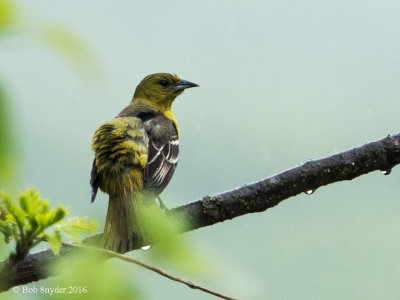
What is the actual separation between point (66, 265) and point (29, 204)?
0.72 feet

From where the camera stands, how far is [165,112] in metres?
4.71

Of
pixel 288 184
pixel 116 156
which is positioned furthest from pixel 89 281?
pixel 116 156

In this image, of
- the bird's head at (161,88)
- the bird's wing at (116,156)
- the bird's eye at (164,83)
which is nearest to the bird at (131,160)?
the bird's wing at (116,156)

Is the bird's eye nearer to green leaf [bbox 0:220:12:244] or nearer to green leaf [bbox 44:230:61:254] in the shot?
green leaf [bbox 0:220:12:244]

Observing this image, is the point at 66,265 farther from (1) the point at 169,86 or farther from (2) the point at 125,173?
(1) the point at 169,86

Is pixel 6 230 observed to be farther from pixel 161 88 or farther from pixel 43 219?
pixel 161 88

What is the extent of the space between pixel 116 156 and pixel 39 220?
223 centimetres

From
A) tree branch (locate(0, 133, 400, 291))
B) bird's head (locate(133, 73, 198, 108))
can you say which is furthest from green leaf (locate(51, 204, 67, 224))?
bird's head (locate(133, 73, 198, 108))

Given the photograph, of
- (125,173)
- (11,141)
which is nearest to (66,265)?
(11,141)

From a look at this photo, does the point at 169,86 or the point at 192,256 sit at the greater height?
the point at 169,86

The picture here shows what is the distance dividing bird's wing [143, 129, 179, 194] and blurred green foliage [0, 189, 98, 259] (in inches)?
76.4

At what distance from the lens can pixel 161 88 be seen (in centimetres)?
493

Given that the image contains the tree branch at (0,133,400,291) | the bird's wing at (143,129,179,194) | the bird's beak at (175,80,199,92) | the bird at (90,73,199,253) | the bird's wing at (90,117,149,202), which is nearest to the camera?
the tree branch at (0,133,400,291)

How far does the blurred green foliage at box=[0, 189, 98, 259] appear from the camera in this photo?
0.73m
